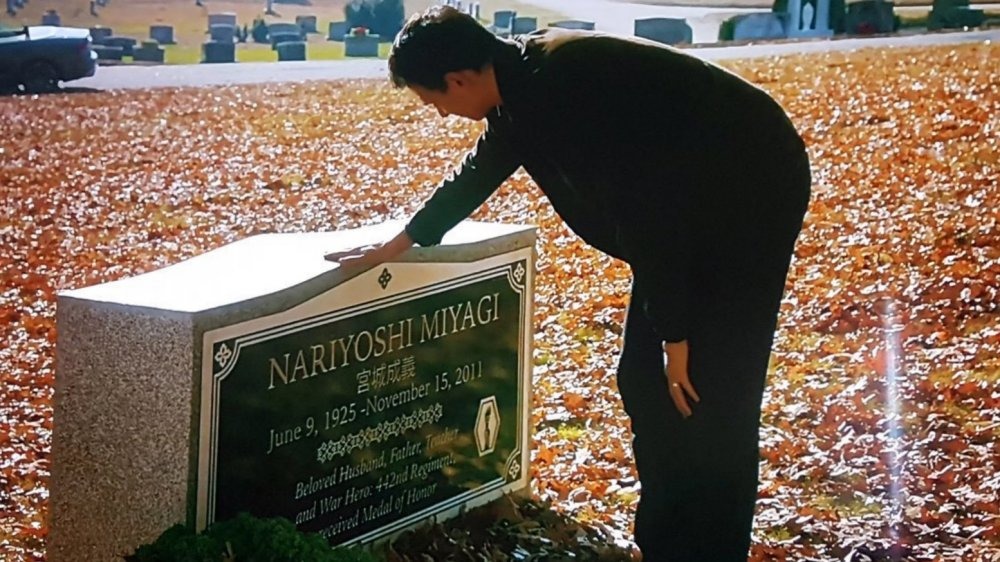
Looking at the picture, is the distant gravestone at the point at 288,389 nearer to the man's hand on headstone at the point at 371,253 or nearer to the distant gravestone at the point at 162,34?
the man's hand on headstone at the point at 371,253

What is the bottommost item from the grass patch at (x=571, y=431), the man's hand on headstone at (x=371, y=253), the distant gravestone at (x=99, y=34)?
the grass patch at (x=571, y=431)

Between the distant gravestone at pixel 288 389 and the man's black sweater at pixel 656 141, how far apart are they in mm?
708

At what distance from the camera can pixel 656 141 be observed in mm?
2646

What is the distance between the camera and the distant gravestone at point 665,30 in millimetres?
5219

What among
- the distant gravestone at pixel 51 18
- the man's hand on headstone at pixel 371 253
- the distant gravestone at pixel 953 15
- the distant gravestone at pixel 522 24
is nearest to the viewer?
the man's hand on headstone at pixel 371 253

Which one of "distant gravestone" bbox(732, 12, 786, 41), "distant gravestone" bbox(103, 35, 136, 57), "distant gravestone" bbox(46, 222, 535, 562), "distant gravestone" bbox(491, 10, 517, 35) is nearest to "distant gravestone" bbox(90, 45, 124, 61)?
"distant gravestone" bbox(103, 35, 136, 57)

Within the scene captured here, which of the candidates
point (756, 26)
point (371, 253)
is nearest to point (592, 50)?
point (371, 253)

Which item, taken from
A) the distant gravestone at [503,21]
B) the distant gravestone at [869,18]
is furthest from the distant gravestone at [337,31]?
the distant gravestone at [869,18]

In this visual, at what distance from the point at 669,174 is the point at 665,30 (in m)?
2.71

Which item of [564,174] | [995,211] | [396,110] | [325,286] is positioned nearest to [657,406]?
[564,174]

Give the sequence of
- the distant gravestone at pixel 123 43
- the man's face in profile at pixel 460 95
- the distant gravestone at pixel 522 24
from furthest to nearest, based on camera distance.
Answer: the distant gravestone at pixel 522 24 < the distant gravestone at pixel 123 43 < the man's face in profile at pixel 460 95

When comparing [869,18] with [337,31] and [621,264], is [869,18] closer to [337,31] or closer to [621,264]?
[621,264]

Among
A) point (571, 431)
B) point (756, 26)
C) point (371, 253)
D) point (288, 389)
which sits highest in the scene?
point (756, 26)

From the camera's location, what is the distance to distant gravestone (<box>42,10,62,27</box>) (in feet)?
14.9
